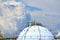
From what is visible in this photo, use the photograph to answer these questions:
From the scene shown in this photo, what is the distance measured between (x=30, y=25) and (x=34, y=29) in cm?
63

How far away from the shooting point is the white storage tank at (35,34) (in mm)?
9586

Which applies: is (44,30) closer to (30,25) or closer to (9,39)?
(30,25)

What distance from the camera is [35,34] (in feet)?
31.9

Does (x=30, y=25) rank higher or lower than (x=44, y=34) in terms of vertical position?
higher

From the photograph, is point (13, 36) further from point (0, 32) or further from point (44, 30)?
point (44, 30)

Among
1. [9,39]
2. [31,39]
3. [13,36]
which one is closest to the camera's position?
[31,39]

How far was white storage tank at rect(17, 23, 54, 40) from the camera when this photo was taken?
9.59m

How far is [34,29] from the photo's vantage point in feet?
32.9

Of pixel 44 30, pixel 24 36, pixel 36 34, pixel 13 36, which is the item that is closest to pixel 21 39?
pixel 24 36

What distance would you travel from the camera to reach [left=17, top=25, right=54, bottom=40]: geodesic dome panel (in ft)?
31.4

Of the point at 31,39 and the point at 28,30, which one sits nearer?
the point at 31,39

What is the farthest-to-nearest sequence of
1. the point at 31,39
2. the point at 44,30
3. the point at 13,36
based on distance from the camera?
the point at 13,36, the point at 44,30, the point at 31,39

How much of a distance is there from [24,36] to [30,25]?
1182 mm

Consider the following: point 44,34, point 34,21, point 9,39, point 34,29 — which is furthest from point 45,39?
point 9,39
